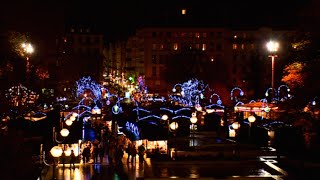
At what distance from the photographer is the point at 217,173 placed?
2695 centimetres

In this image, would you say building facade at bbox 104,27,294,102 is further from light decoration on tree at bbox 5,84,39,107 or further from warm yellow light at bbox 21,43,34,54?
warm yellow light at bbox 21,43,34,54

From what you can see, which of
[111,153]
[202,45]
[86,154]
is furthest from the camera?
[202,45]

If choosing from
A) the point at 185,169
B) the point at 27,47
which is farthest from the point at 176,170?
the point at 27,47

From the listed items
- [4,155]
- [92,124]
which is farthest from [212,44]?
[4,155]

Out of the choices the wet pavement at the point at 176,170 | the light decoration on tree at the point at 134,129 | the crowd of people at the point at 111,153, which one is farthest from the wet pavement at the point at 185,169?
the light decoration on tree at the point at 134,129

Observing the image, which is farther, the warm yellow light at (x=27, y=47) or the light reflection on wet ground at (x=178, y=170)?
the warm yellow light at (x=27, y=47)

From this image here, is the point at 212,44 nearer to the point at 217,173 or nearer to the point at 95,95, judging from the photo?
the point at 95,95

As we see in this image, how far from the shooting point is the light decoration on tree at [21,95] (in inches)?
1110

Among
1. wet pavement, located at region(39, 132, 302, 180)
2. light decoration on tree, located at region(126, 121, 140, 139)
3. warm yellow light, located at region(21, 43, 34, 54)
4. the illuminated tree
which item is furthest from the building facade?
the illuminated tree

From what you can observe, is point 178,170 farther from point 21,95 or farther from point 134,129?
point 21,95

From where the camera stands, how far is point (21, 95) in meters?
29.9

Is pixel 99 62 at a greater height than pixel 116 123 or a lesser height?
greater

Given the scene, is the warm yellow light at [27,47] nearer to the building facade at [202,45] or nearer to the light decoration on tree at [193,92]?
the light decoration on tree at [193,92]

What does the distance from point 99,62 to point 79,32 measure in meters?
18.3
